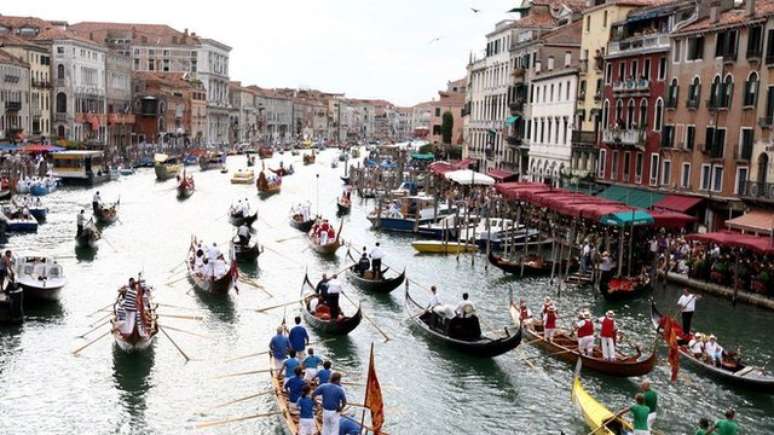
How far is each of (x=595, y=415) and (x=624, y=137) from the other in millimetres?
22180

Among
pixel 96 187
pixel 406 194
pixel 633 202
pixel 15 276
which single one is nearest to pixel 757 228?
pixel 633 202

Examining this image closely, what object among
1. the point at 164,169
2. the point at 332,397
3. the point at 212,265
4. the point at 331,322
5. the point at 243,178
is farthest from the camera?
the point at 243,178

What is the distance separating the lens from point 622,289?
72.5 ft

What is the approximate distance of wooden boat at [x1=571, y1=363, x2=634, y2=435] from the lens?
12.0m

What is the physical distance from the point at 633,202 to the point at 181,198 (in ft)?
80.2

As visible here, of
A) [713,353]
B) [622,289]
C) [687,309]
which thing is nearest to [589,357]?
[713,353]

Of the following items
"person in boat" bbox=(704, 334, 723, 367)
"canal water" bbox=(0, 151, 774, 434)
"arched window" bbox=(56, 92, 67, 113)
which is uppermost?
"arched window" bbox=(56, 92, 67, 113)

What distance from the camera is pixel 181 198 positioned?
151ft

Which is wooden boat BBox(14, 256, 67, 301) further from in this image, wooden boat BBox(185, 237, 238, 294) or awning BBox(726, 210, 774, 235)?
awning BBox(726, 210, 774, 235)

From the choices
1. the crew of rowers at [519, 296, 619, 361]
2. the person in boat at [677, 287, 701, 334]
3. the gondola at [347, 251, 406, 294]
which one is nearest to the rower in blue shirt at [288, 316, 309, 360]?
the crew of rowers at [519, 296, 619, 361]

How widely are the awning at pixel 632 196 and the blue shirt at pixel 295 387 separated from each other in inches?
793

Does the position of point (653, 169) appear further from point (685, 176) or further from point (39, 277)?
point (39, 277)

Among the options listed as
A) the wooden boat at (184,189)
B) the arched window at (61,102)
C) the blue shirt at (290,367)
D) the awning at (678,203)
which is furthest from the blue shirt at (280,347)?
the arched window at (61,102)

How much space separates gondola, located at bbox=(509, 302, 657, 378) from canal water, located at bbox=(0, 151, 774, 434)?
8.4 inches
